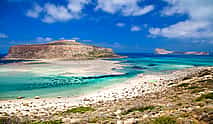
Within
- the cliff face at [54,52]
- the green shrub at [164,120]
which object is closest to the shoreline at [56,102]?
the green shrub at [164,120]

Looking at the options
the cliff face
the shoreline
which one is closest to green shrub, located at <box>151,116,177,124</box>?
the shoreline

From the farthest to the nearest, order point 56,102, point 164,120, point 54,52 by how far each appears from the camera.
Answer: point 54,52 < point 56,102 < point 164,120

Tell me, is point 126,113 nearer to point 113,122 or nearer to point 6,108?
point 113,122

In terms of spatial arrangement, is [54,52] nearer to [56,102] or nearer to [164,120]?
[56,102]

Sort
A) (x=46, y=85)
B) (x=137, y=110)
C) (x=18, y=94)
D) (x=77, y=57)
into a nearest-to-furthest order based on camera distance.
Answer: (x=137, y=110)
(x=18, y=94)
(x=46, y=85)
(x=77, y=57)

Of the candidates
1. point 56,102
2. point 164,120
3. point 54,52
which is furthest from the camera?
point 54,52

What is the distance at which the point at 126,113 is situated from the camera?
15430mm

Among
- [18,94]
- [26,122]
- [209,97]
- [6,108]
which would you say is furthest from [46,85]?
[209,97]

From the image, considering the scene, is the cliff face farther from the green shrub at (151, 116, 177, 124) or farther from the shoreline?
the green shrub at (151, 116, 177, 124)

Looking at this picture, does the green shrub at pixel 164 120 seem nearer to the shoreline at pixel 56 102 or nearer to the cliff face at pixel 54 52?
the shoreline at pixel 56 102

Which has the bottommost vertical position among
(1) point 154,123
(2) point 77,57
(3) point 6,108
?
(3) point 6,108

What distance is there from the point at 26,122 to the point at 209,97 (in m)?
16.2

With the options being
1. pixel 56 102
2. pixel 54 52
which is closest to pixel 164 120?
pixel 56 102

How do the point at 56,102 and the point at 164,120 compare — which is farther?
the point at 56,102
